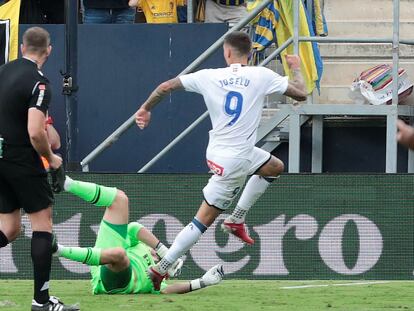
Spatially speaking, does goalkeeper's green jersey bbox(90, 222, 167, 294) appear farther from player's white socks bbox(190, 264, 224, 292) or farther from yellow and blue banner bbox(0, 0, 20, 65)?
yellow and blue banner bbox(0, 0, 20, 65)

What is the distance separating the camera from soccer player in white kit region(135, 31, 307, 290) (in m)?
11.1

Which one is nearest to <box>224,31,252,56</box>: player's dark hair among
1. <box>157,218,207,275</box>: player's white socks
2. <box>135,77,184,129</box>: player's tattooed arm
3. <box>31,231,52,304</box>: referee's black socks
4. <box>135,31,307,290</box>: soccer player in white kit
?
<box>135,31,307,290</box>: soccer player in white kit

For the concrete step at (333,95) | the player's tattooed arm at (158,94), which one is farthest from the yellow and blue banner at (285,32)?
the player's tattooed arm at (158,94)

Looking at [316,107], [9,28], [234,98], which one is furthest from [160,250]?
[9,28]

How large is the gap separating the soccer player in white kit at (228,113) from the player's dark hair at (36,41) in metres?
1.74

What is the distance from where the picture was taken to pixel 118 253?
1055 cm

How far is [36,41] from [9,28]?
7.00m

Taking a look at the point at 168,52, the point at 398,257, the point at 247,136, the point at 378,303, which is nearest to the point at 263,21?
the point at 168,52

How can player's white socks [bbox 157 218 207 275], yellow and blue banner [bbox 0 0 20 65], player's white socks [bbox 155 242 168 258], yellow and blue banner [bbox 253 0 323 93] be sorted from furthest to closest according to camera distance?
1. yellow and blue banner [bbox 0 0 20 65]
2. yellow and blue banner [bbox 253 0 323 93]
3. player's white socks [bbox 155 242 168 258]
4. player's white socks [bbox 157 218 207 275]

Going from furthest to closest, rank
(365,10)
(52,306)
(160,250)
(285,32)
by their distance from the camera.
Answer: (365,10) < (285,32) < (160,250) < (52,306)

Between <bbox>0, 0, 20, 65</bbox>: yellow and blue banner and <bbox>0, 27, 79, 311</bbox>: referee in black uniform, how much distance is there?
22.7 feet

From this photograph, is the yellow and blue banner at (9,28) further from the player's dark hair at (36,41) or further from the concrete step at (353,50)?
the player's dark hair at (36,41)

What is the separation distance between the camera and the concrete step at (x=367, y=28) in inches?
700

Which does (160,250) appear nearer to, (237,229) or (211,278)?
(211,278)
